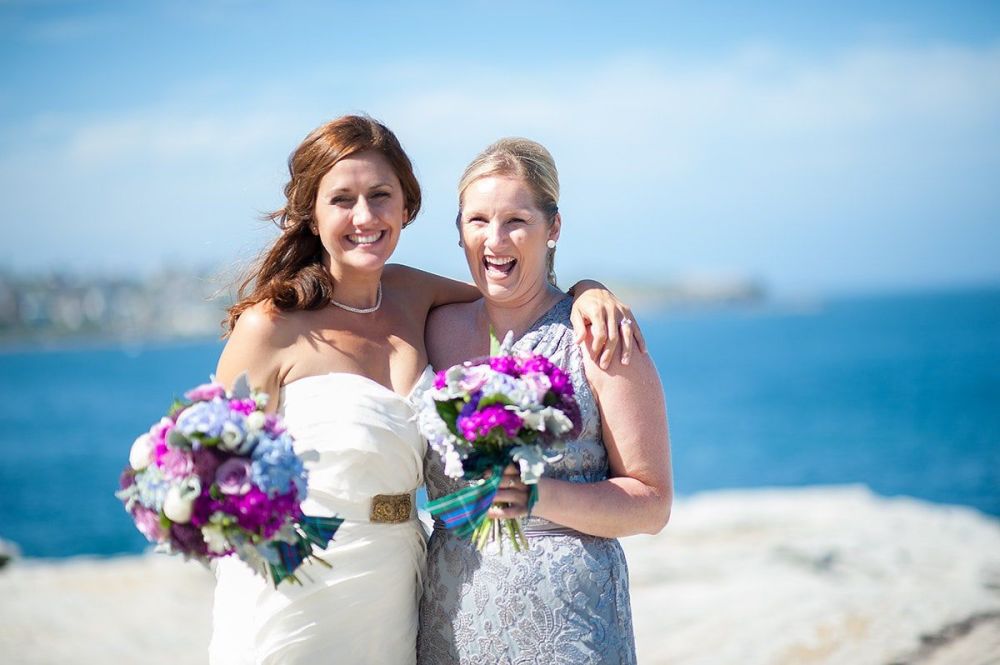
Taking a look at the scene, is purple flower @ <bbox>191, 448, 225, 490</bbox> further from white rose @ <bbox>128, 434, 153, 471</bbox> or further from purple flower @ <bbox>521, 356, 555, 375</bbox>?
purple flower @ <bbox>521, 356, 555, 375</bbox>

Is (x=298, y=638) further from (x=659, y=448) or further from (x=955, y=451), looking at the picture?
(x=955, y=451)

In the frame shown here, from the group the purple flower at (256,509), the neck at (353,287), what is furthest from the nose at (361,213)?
the purple flower at (256,509)

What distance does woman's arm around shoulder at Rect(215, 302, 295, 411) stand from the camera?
4223 millimetres

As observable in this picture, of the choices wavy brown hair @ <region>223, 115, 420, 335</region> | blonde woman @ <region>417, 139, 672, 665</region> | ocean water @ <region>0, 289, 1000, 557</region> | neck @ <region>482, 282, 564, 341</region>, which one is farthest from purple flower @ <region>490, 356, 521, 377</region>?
ocean water @ <region>0, 289, 1000, 557</region>

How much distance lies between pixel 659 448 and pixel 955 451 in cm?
4953

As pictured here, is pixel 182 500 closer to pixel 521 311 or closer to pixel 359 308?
pixel 359 308

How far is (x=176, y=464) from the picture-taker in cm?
322

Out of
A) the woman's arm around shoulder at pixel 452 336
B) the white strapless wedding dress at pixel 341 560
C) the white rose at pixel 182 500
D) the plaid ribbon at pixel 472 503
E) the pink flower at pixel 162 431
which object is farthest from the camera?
the woman's arm around shoulder at pixel 452 336

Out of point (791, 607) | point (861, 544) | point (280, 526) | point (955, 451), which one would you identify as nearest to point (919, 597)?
point (791, 607)

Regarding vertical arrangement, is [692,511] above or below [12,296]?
below

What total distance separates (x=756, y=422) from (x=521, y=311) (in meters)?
64.1

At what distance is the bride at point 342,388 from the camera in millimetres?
4148

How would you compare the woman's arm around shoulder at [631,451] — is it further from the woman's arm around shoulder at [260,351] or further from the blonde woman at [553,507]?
the woman's arm around shoulder at [260,351]

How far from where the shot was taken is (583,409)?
4094 mm
